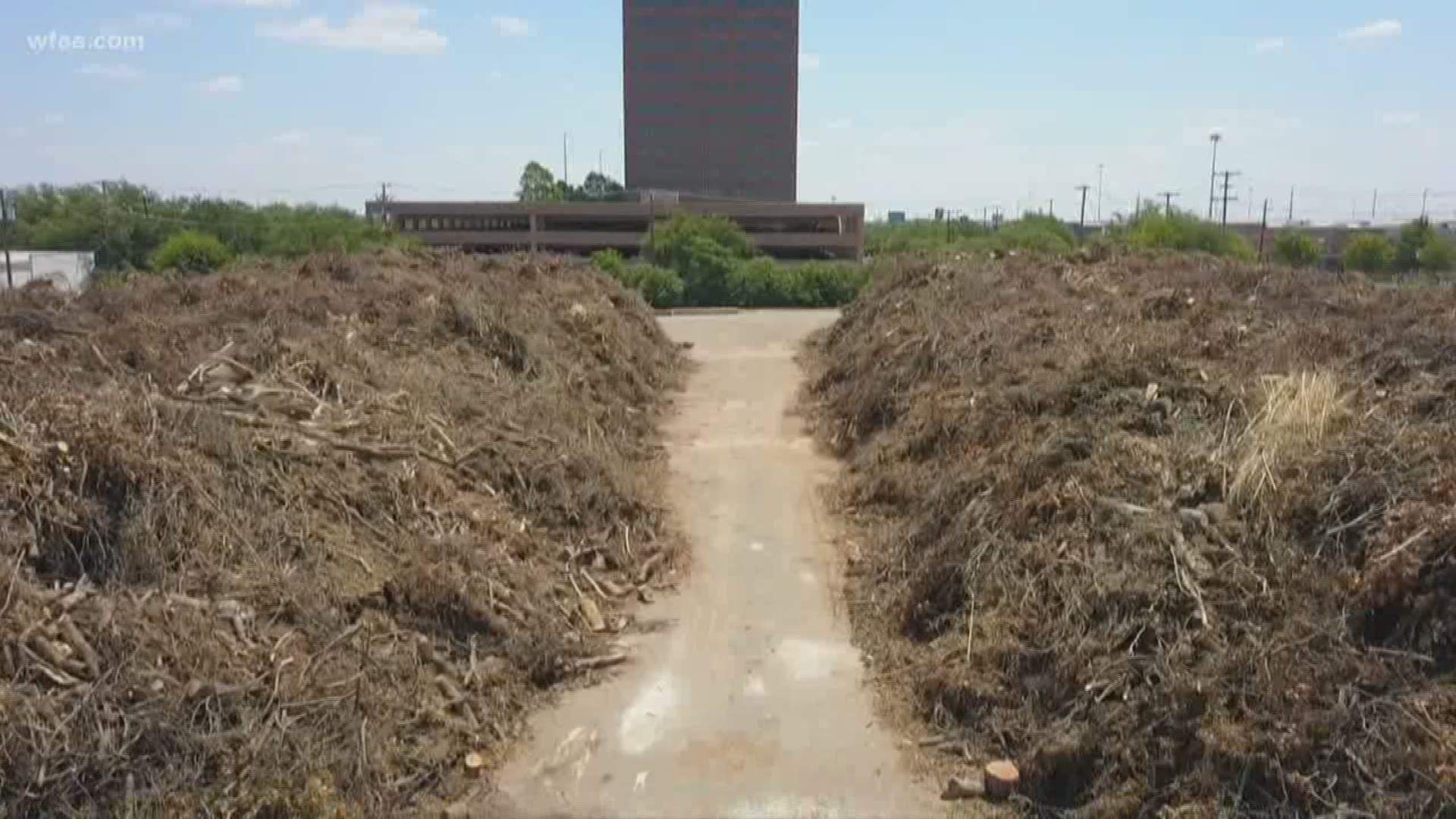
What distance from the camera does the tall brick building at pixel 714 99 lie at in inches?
3937

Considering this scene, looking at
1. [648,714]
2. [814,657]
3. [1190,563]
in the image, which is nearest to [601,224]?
[814,657]

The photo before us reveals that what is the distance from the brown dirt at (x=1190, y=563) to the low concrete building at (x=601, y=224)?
5539 centimetres

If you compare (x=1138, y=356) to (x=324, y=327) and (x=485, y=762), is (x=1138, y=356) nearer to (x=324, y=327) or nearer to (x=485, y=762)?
(x=485, y=762)

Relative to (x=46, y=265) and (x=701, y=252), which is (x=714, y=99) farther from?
(x=46, y=265)

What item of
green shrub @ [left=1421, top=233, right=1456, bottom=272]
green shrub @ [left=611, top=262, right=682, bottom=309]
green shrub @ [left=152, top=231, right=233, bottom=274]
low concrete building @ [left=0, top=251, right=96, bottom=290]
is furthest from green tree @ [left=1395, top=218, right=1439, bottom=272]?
low concrete building @ [left=0, top=251, right=96, bottom=290]

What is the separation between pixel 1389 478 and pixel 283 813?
5616mm

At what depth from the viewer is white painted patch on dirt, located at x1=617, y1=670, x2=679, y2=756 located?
5.63m

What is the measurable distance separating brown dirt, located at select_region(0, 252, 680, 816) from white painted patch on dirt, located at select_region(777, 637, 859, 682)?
121 cm

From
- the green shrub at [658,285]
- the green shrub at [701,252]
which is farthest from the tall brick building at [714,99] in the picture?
the green shrub at [658,285]

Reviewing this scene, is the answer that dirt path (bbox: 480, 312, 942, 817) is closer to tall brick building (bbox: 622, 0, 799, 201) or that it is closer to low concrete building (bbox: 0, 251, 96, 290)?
low concrete building (bbox: 0, 251, 96, 290)

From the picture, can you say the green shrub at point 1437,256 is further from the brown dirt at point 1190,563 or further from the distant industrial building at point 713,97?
the distant industrial building at point 713,97

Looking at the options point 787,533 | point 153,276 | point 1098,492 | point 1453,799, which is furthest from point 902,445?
point 153,276

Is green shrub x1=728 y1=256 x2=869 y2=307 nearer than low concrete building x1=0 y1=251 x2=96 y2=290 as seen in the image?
No

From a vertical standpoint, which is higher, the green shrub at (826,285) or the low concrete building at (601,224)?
the low concrete building at (601,224)
